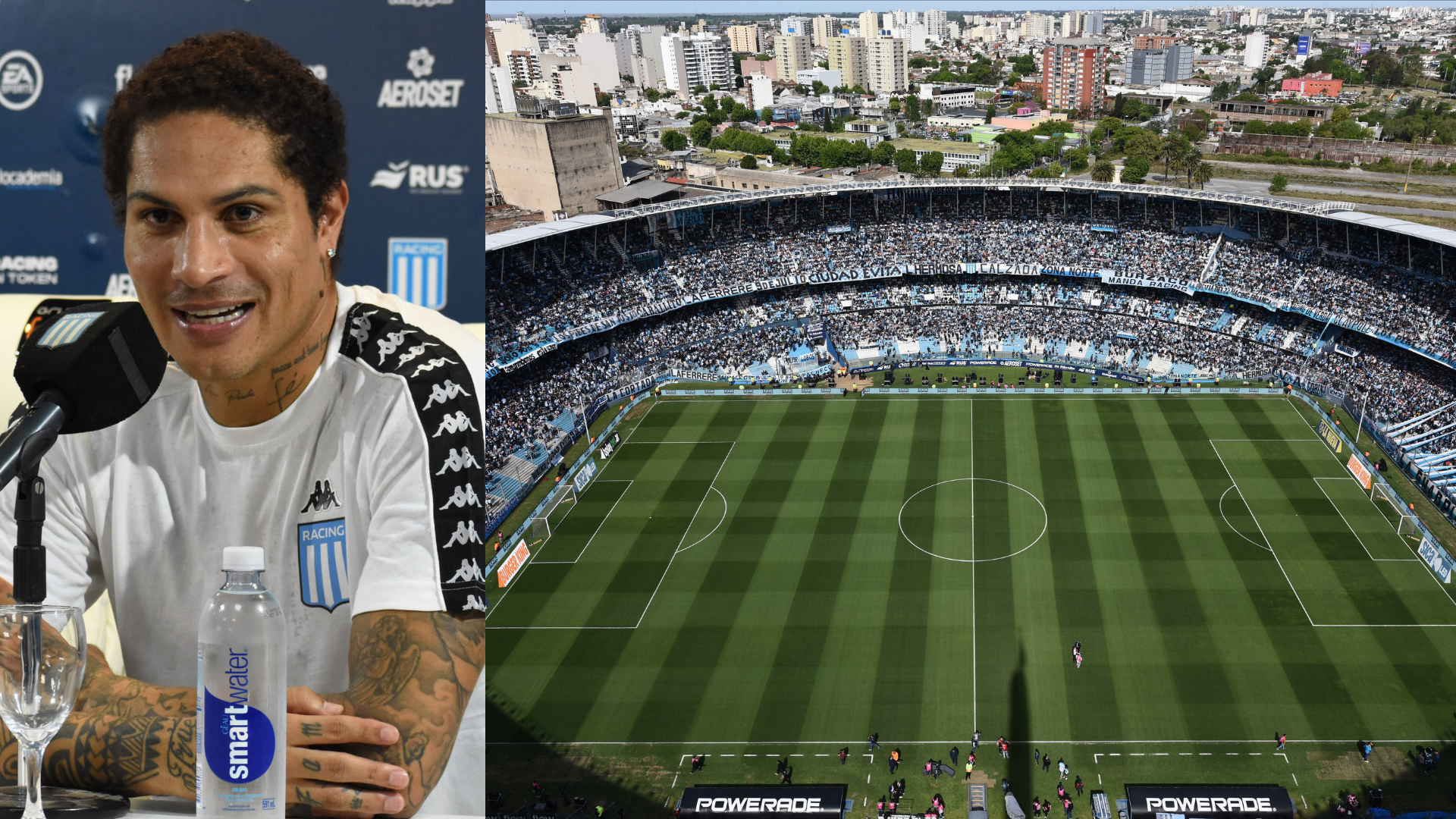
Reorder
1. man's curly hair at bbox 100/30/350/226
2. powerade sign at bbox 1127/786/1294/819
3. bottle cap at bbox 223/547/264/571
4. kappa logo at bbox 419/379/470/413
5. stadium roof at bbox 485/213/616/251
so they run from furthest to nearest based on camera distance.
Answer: stadium roof at bbox 485/213/616/251, powerade sign at bbox 1127/786/1294/819, kappa logo at bbox 419/379/470/413, man's curly hair at bbox 100/30/350/226, bottle cap at bbox 223/547/264/571

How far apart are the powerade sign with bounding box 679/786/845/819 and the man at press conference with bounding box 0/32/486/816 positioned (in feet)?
51.3

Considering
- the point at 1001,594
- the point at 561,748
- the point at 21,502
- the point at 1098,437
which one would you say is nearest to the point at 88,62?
the point at 21,502

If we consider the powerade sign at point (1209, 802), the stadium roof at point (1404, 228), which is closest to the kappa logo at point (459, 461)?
the powerade sign at point (1209, 802)

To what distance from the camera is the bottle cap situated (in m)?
4.61

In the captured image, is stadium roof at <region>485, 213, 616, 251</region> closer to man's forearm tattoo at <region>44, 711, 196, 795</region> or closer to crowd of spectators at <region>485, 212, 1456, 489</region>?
crowd of spectators at <region>485, 212, 1456, 489</region>

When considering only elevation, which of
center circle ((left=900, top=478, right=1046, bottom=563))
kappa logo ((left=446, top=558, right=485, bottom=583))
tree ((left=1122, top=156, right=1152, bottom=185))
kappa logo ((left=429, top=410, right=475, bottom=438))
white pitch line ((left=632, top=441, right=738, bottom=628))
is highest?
kappa logo ((left=429, top=410, right=475, bottom=438))

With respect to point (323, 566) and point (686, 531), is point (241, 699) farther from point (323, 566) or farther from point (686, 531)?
point (686, 531)

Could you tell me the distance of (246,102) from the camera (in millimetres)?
5965

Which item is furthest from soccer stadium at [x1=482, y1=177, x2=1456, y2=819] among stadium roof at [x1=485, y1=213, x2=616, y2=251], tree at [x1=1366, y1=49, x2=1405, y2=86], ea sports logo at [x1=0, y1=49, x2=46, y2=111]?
tree at [x1=1366, y1=49, x2=1405, y2=86]

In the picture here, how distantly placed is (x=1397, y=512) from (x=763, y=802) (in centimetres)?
2487

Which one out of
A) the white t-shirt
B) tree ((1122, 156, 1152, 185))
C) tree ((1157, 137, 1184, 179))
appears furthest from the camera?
tree ((1122, 156, 1152, 185))

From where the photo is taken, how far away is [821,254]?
56.9 m

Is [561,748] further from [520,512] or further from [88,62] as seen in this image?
[88,62]

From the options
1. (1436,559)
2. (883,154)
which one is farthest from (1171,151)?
(1436,559)
